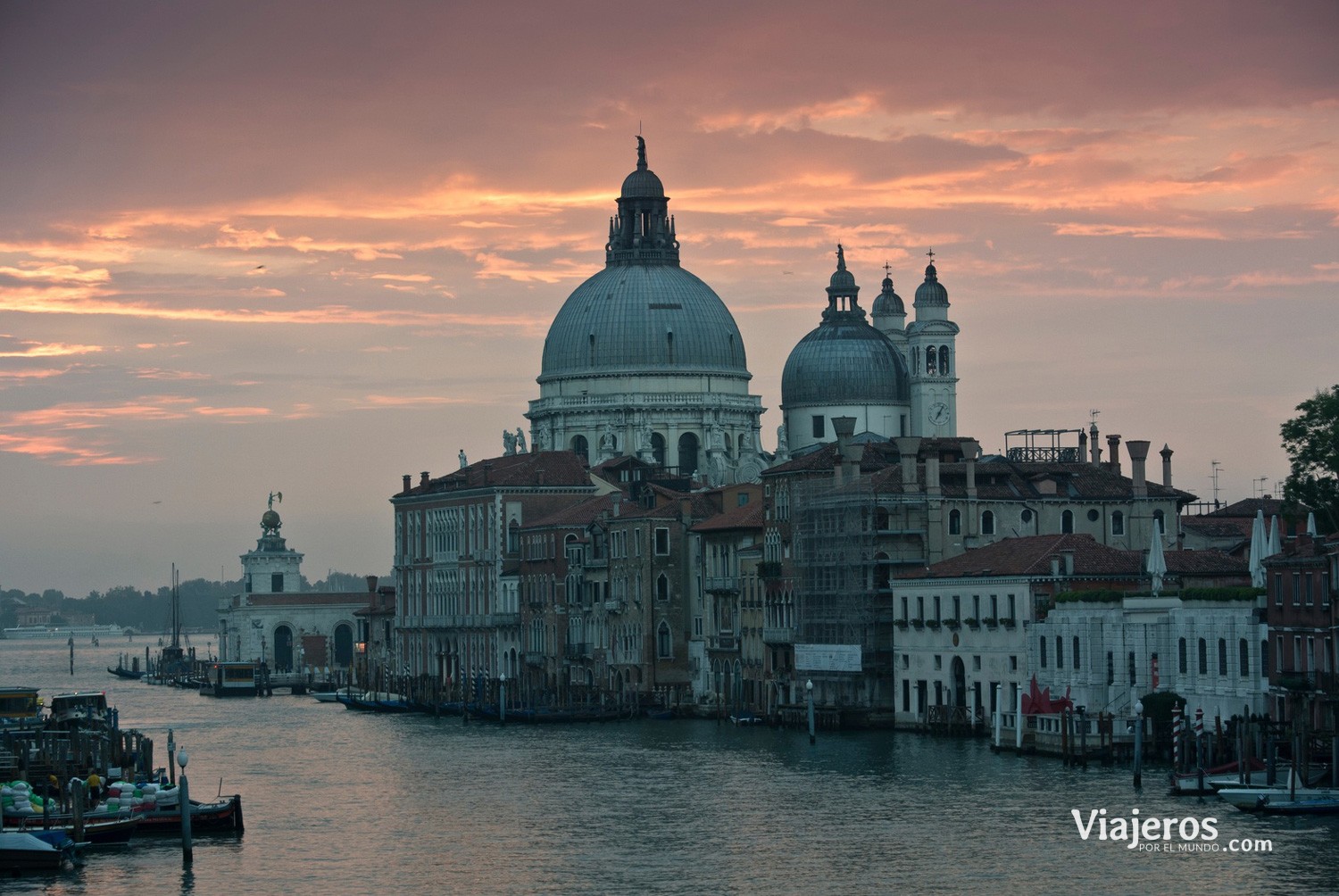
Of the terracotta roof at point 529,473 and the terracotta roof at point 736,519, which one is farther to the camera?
the terracotta roof at point 529,473

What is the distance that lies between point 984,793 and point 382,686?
75.5 metres

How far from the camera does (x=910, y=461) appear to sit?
8388cm

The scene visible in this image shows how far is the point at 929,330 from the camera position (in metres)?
127

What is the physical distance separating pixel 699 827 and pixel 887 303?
78.9 meters

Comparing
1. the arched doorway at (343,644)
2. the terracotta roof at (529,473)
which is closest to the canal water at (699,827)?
the terracotta roof at (529,473)

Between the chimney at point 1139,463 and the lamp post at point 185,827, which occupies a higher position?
the chimney at point 1139,463

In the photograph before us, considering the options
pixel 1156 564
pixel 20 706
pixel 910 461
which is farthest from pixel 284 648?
pixel 1156 564

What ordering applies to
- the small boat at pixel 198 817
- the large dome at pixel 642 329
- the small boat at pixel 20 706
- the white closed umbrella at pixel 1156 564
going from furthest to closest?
the large dome at pixel 642 329 < the small boat at pixel 20 706 < the white closed umbrella at pixel 1156 564 < the small boat at pixel 198 817

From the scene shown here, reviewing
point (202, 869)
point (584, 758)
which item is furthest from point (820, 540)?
point (202, 869)

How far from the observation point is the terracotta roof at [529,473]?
118938mm

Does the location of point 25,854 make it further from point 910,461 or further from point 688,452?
point 688,452

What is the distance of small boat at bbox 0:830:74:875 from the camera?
50.1 m

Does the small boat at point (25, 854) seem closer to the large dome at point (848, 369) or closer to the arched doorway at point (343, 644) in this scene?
the large dome at point (848, 369)

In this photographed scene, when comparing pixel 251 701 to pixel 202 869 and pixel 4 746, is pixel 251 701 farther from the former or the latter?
pixel 202 869
